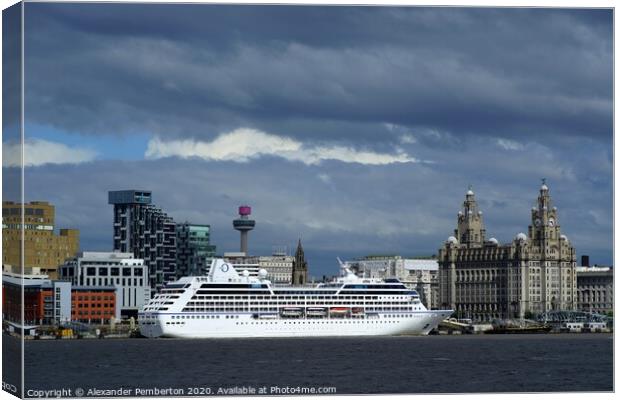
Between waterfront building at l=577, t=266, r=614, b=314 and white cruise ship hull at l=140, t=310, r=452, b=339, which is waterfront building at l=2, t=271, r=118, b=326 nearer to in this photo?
white cruise ship hull at l=140, t=310, r=452, b=339

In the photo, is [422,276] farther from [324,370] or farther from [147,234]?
[324,370]

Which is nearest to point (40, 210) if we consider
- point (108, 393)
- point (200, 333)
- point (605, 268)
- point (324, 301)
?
point (108, 393)

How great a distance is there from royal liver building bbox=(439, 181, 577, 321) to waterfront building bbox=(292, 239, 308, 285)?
1161cm

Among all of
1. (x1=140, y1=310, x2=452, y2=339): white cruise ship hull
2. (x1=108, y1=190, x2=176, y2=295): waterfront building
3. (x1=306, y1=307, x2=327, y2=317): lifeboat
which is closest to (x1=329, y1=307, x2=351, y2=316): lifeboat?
(x1=306, y1=307, x2=327, y2=317): lifeboat

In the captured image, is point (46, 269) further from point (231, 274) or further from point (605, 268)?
point (605, 268)

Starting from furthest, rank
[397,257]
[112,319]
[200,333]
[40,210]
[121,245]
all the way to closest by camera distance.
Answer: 1. [397,257]
2. [121,245]
3. [112,319]
4. [200,333]
5. [40,210]

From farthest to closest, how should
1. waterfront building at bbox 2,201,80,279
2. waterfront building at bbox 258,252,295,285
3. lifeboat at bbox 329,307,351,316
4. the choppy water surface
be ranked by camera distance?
waterfront building at bbox 258,252,295,285 < lifeboat at bbox 329,307,351,316 < the choppy water surface < waterfront building at bbox 2,201,80,279

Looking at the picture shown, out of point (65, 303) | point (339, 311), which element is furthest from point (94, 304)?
point (339, 311)

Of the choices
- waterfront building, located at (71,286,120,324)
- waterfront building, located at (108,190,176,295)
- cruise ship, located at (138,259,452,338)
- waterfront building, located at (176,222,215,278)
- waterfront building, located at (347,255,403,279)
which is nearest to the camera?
cruise ship, located at (138,259,452,338)

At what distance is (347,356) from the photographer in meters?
39.8

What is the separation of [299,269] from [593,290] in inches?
779

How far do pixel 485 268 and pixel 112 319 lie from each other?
114 ft

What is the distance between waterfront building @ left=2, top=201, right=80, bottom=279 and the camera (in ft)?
69.2

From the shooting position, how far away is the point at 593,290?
96875mm
